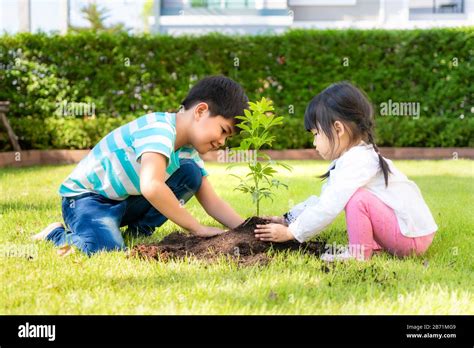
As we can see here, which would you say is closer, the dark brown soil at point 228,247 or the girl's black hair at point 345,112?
the dark brown soil at point 228,247

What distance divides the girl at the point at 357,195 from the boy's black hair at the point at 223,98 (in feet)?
1.32

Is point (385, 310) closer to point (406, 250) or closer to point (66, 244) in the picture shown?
point (406, 250)

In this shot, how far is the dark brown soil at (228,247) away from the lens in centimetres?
336

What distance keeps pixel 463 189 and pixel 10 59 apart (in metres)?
7.62

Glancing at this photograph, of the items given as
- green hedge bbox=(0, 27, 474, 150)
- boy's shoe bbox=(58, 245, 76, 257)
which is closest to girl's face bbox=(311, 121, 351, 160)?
boy's shoe bbox=(58, 245, 76, 257)

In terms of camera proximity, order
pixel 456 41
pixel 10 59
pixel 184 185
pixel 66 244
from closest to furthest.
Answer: pixel 66 244, pixel 184 185, pixel 10 59, pixel 456 41

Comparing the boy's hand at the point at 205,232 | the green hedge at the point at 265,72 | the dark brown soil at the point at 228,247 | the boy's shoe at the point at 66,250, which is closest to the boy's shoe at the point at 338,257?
the dark brown soil at the point at 228,247

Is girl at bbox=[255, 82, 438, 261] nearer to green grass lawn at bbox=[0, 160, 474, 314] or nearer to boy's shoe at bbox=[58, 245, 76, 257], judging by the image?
green grass lawn at bbox=[0, 160, 474, 314]

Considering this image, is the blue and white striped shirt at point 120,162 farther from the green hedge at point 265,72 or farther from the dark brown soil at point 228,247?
the green hedge at point 265,72

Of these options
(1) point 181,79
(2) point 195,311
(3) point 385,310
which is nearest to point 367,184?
(3) point 385,310

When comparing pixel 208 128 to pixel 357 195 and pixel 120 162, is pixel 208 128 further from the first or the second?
pixel 357 195

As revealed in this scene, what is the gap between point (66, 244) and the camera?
373 centimetres

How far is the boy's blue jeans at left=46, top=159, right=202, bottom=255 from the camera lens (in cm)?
371

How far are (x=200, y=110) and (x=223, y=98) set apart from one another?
148mm
